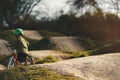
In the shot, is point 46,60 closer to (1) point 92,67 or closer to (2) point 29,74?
(1) point 92,67

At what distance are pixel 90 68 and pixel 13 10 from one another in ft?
93.3

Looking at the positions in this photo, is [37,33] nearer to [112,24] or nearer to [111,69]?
[112,24]

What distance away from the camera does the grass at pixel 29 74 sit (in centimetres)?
1072

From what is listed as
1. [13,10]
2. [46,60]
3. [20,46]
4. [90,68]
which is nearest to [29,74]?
[20,46]

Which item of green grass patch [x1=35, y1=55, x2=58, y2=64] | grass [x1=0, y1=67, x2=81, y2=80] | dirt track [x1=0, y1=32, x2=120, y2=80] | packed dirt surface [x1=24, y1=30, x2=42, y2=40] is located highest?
grass [x1=0, y1=67, x2=81, y2=80]

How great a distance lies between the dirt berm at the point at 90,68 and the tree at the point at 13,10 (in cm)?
2681

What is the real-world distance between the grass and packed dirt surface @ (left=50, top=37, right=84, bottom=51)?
631 inches

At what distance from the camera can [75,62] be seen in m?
12.2

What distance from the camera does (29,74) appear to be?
10891mm

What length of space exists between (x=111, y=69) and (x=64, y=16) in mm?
23992

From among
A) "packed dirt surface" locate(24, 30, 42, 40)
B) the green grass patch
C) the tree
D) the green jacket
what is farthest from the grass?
the tree

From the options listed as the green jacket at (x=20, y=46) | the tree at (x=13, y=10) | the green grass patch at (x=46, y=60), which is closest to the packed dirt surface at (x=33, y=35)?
the tree at (x=13, y=10)

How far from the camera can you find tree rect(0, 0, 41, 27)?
39.2 metres

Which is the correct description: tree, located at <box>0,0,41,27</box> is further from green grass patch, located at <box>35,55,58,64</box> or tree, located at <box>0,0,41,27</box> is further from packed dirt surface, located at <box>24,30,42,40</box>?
green grass patch, located at <box>35,55,58,64</box>
